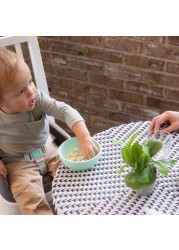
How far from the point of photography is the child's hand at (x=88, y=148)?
115 cm

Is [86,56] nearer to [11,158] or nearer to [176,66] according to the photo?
[176,66]

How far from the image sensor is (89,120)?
230 centimetres

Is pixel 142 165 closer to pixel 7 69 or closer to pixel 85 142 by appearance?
pixel 85 142

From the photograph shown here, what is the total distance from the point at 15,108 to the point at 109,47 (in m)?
0.77

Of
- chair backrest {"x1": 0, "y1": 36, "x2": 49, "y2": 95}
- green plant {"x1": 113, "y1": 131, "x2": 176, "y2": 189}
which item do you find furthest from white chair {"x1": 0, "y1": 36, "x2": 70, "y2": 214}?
green plant {"x1": 113, "y1": 131, "x2": 176, "y2": 189}

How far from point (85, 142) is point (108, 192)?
0.76 feet

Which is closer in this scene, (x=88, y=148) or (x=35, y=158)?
(x=88, y=148)

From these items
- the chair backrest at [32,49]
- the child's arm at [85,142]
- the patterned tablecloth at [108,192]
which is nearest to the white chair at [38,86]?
the chair backrest at [32,49]

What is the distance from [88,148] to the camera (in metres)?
1.17

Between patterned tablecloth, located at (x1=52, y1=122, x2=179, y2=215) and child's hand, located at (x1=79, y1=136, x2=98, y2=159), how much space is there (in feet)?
0.10

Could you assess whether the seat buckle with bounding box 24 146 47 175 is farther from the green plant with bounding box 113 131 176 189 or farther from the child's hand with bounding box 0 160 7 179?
the green plant with bounding box 113 131 176 189

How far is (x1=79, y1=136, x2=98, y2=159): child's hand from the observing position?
1.15 m

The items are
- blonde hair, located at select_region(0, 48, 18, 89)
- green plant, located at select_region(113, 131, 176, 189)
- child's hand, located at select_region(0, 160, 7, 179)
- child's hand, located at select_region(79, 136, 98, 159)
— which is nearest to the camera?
green plant, located at select_region(113, 131, 176, 189)

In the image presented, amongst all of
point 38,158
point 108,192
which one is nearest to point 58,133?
point 38,158
